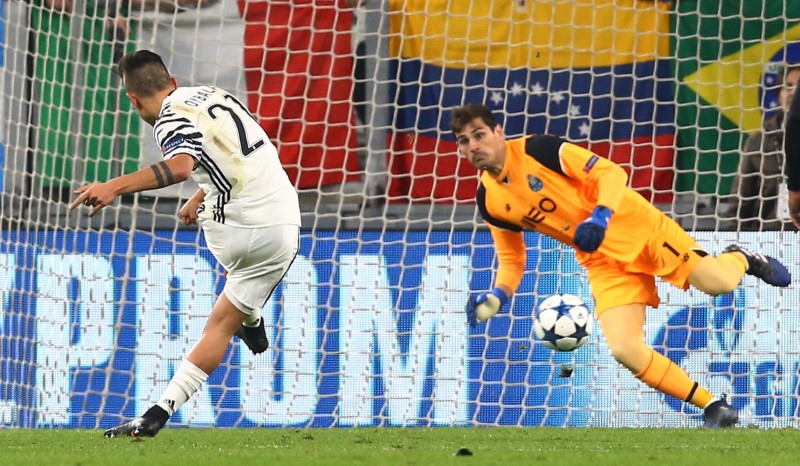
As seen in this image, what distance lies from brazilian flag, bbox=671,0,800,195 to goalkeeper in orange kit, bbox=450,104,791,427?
7.04ft

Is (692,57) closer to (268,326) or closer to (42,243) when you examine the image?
(268,326)

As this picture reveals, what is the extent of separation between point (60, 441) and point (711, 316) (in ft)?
12.9

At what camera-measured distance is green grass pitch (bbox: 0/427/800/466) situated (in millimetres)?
5227

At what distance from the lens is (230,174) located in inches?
251

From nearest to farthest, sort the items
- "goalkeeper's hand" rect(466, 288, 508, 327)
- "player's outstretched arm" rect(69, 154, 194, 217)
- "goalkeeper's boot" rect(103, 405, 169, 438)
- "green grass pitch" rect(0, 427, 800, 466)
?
"green grass pitch" rect(0, 427, 800, 466) < "player's outstretched arm" rect(69, 154, 194, 217) < "goalkeeper's boot" rect(103, 405, 169, 438) < "goalkeeper's hand" rect(466, 288, 508, 327)

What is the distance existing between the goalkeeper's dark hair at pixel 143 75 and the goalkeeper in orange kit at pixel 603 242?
4.60 feet

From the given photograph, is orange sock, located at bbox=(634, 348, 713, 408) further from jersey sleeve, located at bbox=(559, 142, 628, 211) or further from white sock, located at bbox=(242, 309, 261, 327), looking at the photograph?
white sock, located at bbox=(242, 309, 261, 327)

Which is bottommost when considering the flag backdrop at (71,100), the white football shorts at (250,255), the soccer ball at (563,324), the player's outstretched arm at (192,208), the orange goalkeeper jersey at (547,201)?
the soccer ball at (563,324)

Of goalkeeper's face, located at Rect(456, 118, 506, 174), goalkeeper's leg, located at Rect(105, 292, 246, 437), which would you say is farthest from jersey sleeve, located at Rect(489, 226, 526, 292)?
goalkeeper's leg, located at Rect(105, 292, 246, 437)

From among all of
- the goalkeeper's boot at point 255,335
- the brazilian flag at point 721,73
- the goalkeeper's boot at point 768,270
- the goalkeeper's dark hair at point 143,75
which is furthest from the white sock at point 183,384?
the brazilian flag at point 721,73

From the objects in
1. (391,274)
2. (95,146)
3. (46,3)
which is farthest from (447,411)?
(46,3)

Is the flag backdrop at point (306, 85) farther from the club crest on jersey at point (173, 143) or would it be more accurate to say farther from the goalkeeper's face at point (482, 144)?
the club crest on jersey at point (173, 143)

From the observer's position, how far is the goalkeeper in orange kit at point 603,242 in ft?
22.3

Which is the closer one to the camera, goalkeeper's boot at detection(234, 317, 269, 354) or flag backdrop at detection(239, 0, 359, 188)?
goalkeeper's boot at detection(234, 317, 269, 354)
